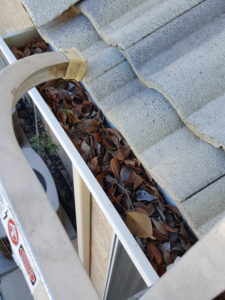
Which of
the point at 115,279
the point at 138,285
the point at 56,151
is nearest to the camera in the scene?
the point at 138,285

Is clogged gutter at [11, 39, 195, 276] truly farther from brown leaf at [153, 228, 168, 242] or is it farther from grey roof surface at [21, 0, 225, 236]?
grey roof surface at [21, 0, 225, 236]

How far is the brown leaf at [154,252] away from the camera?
1165 mm

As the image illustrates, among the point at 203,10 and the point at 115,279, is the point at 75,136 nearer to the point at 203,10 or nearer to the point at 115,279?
the point at 203,10

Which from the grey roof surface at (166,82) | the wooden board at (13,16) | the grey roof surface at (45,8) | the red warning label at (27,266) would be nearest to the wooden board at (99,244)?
the grey roof surface at (166,82)

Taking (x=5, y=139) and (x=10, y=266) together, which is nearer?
(x=5, y=139)

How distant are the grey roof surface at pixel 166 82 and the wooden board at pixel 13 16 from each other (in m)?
0.93

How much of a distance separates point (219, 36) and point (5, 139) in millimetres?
801

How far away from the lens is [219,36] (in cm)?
118

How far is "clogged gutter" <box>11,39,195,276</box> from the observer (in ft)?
3.92

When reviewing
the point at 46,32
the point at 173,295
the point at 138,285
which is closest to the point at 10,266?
the point at 138,285

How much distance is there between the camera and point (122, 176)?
1.32 meters

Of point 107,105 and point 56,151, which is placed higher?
point 56,151

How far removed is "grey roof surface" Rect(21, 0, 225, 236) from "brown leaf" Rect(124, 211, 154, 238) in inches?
8.4

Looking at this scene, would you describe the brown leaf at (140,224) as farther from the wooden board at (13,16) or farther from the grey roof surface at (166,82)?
the wooden board at (13,16)
